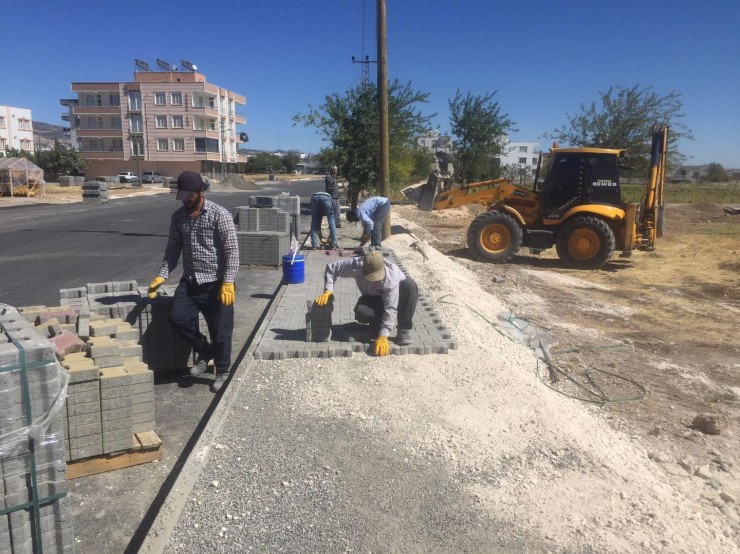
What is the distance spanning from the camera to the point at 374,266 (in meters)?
5.60

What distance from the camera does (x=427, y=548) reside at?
3.17 meters

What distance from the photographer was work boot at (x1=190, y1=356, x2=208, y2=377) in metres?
5.46

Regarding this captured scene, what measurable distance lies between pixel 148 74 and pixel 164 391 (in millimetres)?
73689

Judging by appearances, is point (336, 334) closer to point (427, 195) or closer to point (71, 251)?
point (427, 195)

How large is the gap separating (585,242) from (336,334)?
9.08 metres

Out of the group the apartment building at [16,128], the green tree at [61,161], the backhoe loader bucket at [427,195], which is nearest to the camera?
the backhoe loader bucket at [427,195]

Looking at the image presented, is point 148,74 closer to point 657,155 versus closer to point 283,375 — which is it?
point 657,155

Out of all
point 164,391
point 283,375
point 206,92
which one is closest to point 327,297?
point 283,375

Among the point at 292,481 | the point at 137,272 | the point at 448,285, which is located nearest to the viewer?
the point at 292,481

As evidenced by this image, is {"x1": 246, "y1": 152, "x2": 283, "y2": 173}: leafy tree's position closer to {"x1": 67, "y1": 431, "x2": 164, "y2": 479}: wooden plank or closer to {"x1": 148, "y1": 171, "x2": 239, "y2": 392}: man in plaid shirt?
{"x1": 148, "y1": 171, "x2": 239, "y2": 392}: man in plaid shirt

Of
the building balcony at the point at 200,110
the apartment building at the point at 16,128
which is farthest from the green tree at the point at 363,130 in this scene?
the apartment building at the point at 16,128

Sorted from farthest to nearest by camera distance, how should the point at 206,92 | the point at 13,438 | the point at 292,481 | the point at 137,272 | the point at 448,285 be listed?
1. the point at 206,92
2. the point at 137,272
3. the point at 448,285
4. the point at 292,481
5. the point at 13,438

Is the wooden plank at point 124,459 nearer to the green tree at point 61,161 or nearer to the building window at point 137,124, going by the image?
the green tree at point 61,161

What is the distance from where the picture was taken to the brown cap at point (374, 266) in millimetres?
5570
